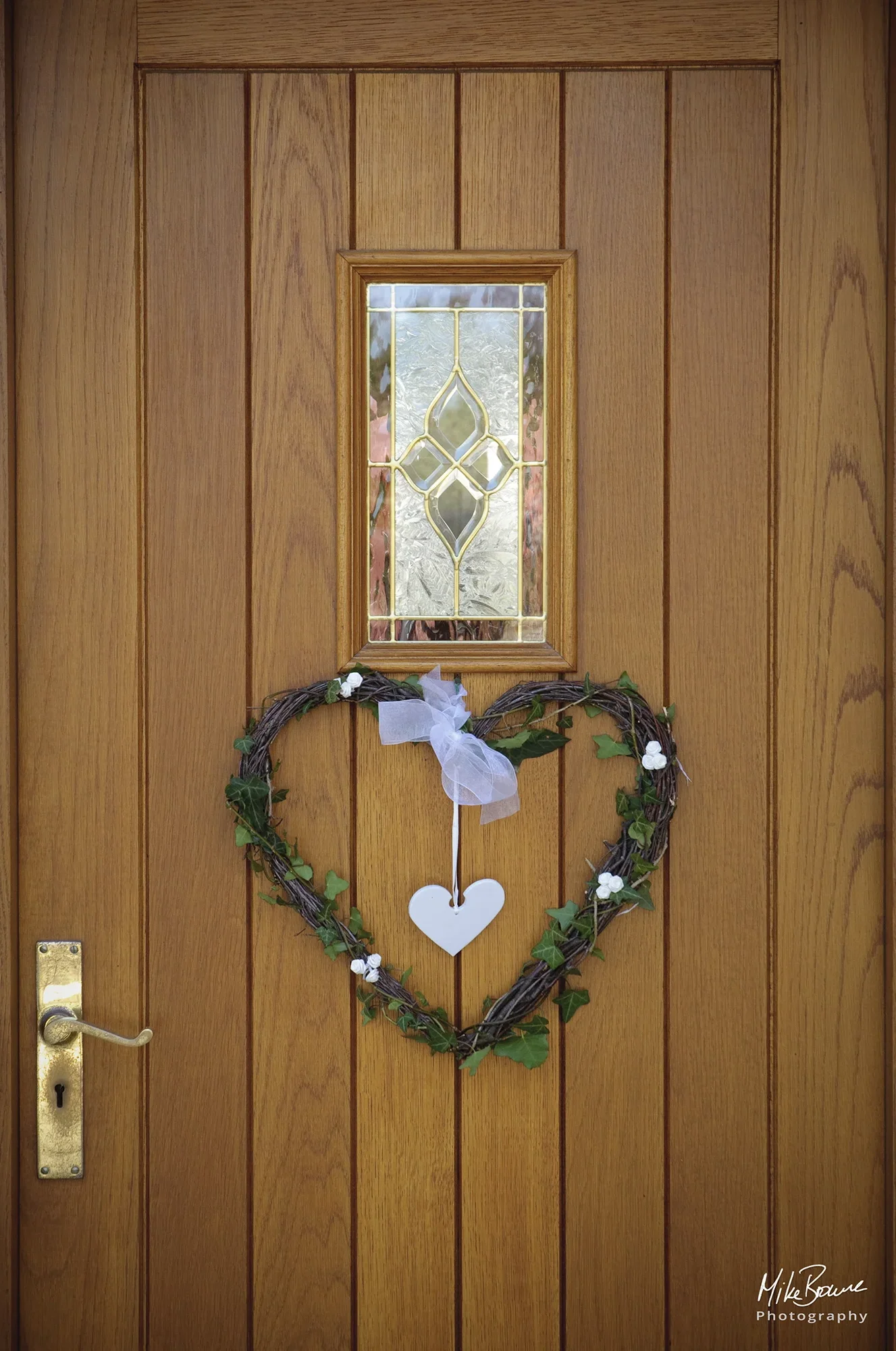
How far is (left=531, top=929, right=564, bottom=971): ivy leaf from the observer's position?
3.85 feet

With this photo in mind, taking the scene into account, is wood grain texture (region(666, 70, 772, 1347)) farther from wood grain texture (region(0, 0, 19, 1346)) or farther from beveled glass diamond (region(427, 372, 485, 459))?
wood grain texture (region(0, 0, 19, 1346))

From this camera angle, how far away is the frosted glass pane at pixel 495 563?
3.98ft

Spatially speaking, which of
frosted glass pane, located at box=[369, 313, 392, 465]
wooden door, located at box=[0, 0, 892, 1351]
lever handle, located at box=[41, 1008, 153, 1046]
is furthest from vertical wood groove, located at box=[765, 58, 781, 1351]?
lever handle, located at box=[41, 1008, 153, 1046]

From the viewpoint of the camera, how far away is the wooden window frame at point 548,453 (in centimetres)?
119

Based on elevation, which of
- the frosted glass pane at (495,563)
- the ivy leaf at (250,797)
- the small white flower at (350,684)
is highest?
the frosted glass pane at (495,563)

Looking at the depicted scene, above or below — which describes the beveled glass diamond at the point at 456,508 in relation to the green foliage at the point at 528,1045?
above

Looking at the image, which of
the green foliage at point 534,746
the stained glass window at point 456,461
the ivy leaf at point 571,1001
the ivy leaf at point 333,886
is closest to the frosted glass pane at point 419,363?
the stained glass window at point 456,461

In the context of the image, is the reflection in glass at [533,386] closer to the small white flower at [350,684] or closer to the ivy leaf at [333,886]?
the small white flower at [350,684]

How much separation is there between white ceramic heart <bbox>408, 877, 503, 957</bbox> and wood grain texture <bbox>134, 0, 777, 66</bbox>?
945mm

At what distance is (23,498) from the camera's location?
47.2 inches

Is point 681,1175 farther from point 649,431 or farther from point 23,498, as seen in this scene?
point 23,498

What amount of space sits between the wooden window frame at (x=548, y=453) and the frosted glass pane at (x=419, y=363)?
39mm

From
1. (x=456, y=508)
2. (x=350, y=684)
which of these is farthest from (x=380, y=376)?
(x=350, y=684)

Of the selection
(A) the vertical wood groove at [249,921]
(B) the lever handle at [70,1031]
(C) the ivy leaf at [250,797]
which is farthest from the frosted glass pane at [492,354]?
(B) the lever handle at [70,1031]
